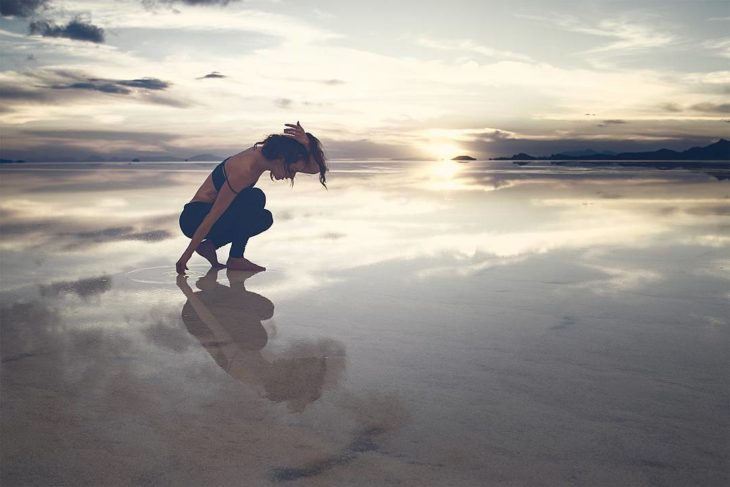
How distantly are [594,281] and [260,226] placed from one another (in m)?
3.47

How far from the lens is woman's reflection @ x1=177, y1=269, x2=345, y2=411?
300 centimetres

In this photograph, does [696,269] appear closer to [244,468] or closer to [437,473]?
[437,473]

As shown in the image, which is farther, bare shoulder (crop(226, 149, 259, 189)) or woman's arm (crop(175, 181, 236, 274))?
bare shoulder (crop(226, 149, 259, 189))

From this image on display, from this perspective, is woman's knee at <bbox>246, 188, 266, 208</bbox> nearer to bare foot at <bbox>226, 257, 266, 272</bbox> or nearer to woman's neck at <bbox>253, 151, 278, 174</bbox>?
woman's neck at <bbox>253, 151, 278, 174</bbox>

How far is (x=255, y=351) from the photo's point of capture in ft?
Answer: 11.7

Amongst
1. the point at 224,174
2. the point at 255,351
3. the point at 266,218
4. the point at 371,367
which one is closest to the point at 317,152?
the point at 224,174

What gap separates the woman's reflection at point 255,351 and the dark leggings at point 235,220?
1.33 m

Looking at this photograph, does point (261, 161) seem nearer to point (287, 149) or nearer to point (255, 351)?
point (287, 149)

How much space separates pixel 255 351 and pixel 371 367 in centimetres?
74

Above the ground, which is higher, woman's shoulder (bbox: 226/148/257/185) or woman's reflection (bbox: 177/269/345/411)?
woman's shoulder (bbox: 226/148/257/185)

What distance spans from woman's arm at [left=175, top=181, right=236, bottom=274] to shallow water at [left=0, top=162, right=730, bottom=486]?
0.93 feet

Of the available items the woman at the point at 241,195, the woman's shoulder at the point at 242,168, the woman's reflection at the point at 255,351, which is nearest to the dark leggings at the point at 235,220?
the woman at the point at 241,195

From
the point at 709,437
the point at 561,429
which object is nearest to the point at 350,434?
the point at 561,429

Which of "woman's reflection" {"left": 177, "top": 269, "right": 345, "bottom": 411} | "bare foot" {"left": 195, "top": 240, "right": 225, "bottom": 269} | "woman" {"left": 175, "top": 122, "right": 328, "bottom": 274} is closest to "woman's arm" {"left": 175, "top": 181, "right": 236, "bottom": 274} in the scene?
"woman" {"left": 175, "top": 122, "right": 328, "bottom": 274}
